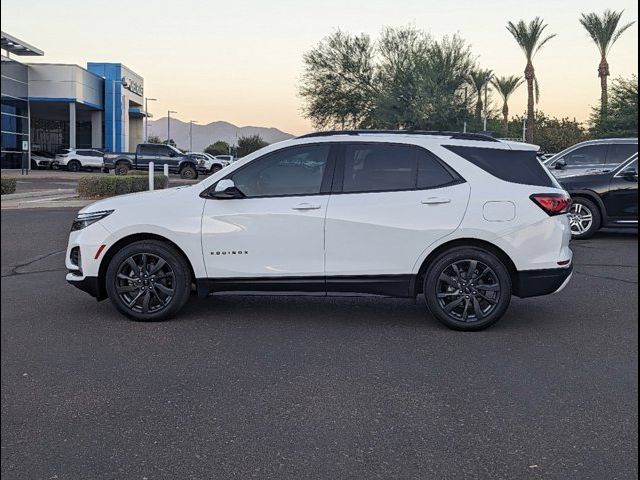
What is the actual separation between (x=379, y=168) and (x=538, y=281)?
171 cm

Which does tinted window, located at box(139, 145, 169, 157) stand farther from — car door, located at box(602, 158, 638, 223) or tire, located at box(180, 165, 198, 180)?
car door, located at box(602, 158, 638, 223)

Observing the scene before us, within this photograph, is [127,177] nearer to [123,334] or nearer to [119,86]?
[123,334]

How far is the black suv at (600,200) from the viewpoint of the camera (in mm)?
13312

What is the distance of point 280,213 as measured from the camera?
21.0ft

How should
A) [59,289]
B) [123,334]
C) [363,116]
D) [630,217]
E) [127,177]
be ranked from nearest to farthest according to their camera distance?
[123,334], [59,289], [630,217], [127,177], [363,116]

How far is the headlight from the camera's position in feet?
21.5

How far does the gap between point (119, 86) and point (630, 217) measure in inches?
2179

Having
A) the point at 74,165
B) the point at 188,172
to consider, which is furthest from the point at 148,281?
the point at 74,165

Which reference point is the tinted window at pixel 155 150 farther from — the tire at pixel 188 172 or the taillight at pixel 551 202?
the taillight at pixel 551 202

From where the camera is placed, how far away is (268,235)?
6406mm

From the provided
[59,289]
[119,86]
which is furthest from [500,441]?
[119,86]

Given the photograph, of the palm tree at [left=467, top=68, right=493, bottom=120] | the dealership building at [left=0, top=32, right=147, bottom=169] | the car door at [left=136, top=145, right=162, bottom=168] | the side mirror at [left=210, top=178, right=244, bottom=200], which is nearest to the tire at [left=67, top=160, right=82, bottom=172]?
the dealership building at [left=0, top=32, right=147, bottom=169]

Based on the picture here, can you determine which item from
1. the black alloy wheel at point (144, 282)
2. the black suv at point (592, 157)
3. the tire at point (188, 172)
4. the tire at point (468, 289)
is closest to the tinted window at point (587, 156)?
the black suv at point (592, 157)

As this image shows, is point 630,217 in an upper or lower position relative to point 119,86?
lower
